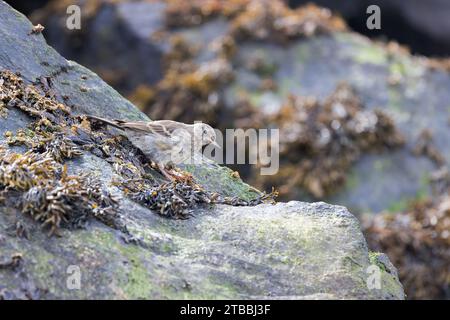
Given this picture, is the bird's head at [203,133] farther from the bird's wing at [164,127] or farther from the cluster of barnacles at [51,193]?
the cluster of barnacles at [51,193]

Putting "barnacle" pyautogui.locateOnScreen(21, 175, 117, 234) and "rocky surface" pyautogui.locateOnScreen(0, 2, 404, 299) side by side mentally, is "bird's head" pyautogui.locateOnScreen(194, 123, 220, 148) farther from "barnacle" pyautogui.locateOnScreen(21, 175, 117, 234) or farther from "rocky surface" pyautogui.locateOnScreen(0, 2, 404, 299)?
"barnacle" pyautogui.locateOnScreen(21, 175, 117, 234)

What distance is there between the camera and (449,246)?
11.5 m

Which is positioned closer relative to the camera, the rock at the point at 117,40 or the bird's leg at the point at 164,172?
the bird's leg at the point at 164,172

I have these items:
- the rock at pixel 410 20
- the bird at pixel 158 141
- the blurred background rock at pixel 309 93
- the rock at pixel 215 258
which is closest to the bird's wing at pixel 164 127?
the bird at pixel 158 141

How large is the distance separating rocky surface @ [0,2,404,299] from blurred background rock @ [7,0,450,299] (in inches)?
248

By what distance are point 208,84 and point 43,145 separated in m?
9.02

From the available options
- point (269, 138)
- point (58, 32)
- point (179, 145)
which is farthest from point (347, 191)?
point (58, 32)

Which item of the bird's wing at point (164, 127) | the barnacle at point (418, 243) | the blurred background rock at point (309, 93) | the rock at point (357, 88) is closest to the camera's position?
the bird's wing at point (164, 127)

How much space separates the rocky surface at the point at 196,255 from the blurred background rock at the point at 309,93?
629cm

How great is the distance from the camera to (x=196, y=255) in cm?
491

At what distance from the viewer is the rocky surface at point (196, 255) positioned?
14.6 ft

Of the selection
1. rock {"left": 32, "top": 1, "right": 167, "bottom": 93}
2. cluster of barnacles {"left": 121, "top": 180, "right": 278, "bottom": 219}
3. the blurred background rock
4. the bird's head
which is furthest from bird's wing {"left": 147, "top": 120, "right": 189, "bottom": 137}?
rock {"left": 32, "top": 1, "right": 167, "bottom": 93}

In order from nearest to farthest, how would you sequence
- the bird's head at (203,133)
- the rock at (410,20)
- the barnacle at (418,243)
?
the bird's head at (203,133)
the barnacle at (418,243)
the rock at (410,20)

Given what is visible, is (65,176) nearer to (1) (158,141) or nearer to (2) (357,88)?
(1) (158,141)
